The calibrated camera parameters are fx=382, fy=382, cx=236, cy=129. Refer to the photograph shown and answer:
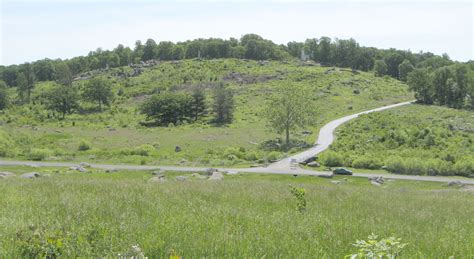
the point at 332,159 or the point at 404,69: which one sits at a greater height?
the point at 404,69

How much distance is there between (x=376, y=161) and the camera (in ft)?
180

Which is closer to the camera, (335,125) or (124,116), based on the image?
(335,125)

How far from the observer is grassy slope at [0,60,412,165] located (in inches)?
2562

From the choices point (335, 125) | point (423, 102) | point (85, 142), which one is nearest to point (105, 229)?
point (85, 142)

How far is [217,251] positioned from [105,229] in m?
1.84

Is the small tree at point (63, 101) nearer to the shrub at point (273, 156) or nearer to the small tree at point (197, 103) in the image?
the small tree at point (197, 103)

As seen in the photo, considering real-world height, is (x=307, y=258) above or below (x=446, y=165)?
above

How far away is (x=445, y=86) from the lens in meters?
122

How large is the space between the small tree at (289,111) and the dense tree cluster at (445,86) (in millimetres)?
67445

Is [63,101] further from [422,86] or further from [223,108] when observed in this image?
[422,86]

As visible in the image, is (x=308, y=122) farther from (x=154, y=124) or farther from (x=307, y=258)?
(x=307, y=258)

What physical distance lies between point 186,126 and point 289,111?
37.9 meters

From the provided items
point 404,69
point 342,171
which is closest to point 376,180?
point 342,171

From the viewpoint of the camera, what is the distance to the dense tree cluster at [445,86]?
4764 inches
